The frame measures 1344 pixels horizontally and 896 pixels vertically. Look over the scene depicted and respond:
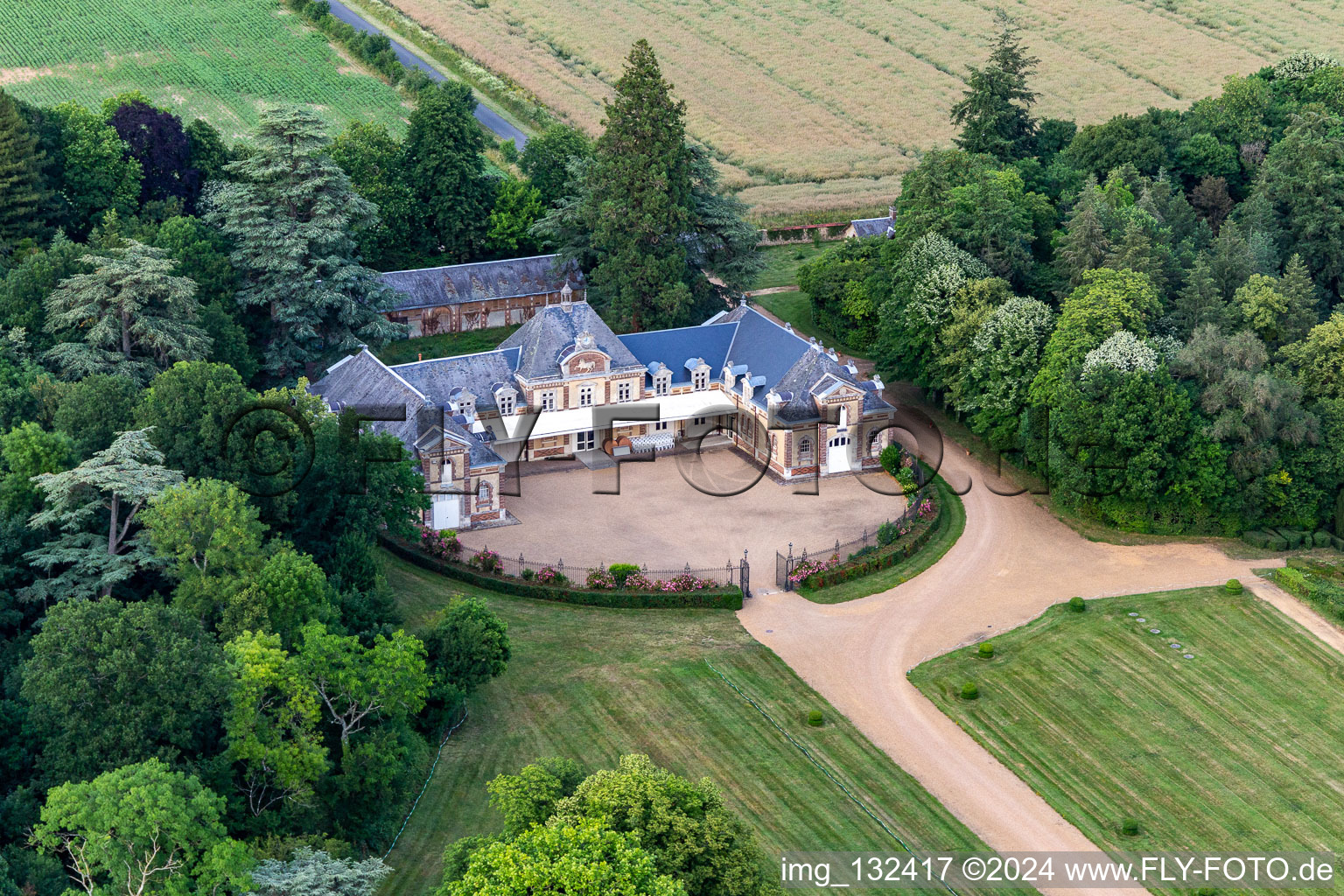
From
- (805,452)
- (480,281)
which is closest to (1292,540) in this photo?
(805,452)

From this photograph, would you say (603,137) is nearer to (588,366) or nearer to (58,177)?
(588,366)

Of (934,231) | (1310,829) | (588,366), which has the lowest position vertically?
(1310,829)

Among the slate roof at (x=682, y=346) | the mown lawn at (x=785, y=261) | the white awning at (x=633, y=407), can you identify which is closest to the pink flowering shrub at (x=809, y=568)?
the white awning at (x=633, y=407)

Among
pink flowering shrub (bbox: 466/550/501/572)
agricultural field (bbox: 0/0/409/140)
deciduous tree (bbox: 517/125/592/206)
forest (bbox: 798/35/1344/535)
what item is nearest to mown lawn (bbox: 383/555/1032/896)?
pink flowering shrub (bbox: 466/550/501/572)

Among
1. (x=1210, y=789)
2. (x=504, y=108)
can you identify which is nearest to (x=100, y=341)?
(x=1210, y=789)

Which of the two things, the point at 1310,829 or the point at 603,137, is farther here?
the point at 603,137

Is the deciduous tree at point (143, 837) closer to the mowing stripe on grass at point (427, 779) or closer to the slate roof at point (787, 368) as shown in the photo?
the mowing stripe on grass at point (427, 779)
